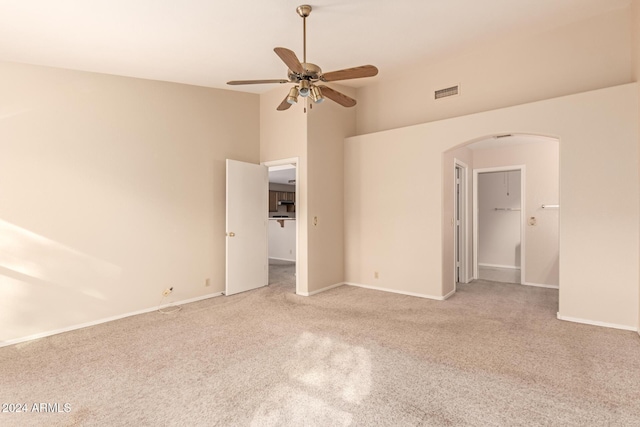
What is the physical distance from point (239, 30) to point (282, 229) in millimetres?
5738

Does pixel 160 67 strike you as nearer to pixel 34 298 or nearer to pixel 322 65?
pixel 322 65

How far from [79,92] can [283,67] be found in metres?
2.35

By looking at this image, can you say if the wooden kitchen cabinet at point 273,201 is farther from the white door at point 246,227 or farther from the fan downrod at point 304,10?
the fan downrod at point 304,10

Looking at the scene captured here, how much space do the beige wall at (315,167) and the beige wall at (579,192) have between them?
3.69 feet

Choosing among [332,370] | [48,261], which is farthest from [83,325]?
[332,370]

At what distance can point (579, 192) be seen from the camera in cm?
369

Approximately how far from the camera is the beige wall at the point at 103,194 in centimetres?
333

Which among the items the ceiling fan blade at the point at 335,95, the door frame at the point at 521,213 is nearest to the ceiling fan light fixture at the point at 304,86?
the ceiling fan blade at the point at 335,95

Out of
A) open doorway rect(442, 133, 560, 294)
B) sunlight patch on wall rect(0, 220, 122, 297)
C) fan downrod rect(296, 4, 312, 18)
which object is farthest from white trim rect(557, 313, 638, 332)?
sunlight patch on wall rect(0, 220, 122, 297)

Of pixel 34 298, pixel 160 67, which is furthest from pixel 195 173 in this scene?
pixel 34 298

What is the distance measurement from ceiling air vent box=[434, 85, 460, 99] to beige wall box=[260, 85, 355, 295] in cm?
145

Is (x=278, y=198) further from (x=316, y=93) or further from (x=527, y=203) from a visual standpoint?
(x=316, y=93)

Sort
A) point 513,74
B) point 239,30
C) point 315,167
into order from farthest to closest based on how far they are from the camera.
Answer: point 315,167
point 513,74
point 239,30

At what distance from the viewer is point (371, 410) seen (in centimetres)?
214
